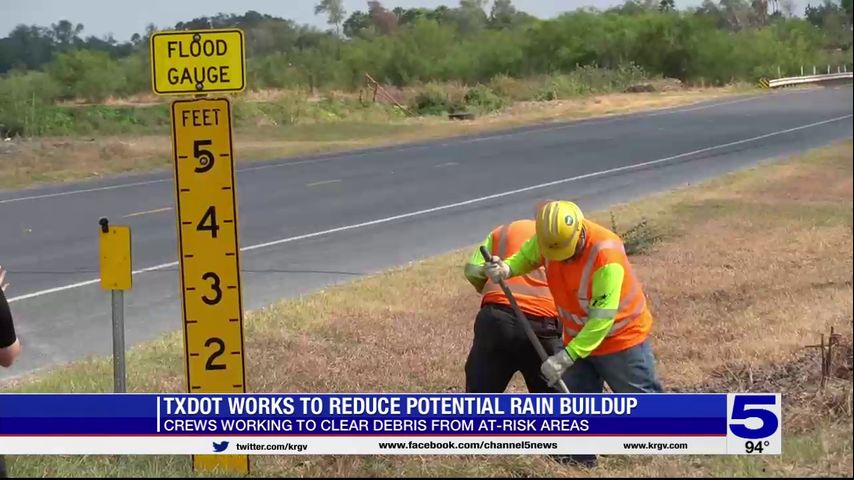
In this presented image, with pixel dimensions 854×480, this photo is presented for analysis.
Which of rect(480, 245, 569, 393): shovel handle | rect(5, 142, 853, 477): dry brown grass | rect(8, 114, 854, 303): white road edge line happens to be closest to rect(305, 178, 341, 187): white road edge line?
rect(8, 114, 854, 303): white road edge line

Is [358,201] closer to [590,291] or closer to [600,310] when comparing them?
[590,291]

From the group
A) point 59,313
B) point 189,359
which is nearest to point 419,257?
point 59,313

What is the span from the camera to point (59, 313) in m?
9.63

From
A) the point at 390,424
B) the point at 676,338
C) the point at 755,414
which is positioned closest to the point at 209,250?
the point at 390,424

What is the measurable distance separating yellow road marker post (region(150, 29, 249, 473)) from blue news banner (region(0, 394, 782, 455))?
11.0 inches

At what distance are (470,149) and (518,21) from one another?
18.9 meters

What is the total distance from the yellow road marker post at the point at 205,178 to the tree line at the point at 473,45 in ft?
1.73

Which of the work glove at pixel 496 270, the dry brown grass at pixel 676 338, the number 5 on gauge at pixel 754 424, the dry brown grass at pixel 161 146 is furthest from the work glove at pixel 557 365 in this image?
the dry brown grass at pixel 161 146

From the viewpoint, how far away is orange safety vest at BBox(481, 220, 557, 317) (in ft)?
18.5

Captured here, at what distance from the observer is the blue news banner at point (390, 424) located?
4.47 meters

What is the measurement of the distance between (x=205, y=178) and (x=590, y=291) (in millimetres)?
1694

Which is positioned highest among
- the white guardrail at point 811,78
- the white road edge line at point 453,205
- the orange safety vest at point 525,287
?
the white guardrail at point 811,78

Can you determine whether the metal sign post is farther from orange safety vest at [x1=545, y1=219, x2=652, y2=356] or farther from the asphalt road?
the asphalt road

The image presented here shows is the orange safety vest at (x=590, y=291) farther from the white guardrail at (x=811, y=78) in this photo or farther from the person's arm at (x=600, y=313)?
the white guardrail at (x=811, y=78)
